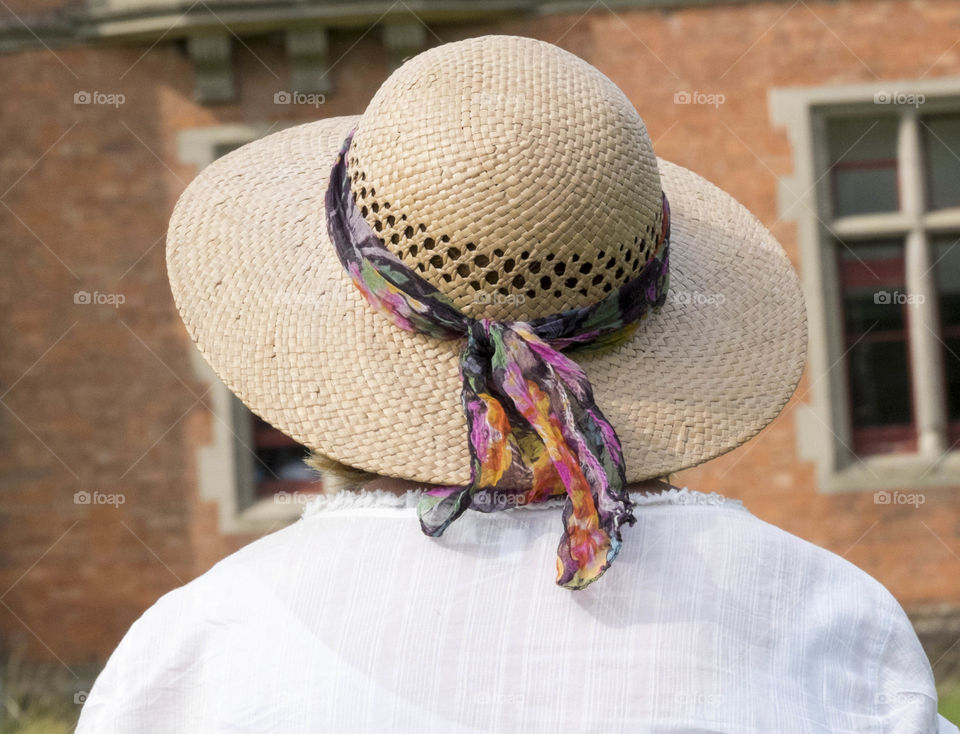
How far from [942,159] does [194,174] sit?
13.3ft

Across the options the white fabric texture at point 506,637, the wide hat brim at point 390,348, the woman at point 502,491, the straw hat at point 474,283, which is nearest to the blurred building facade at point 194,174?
the wide hat brim at point 390,348

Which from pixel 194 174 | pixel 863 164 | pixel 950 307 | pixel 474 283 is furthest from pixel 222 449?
pixel 474 283

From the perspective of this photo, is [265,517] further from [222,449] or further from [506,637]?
[506,637]

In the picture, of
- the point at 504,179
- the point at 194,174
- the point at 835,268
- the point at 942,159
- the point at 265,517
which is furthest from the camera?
the point at 942,159

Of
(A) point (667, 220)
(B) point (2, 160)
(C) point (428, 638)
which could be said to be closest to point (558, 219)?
(A) point (667, 220)

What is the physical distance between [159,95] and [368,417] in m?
5.17

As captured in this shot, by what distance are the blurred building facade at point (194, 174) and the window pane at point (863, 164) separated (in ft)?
0.17

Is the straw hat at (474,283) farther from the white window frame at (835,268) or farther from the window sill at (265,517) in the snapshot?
the white window frame at (835,268)

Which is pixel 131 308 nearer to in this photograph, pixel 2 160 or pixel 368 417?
pixel 2 160

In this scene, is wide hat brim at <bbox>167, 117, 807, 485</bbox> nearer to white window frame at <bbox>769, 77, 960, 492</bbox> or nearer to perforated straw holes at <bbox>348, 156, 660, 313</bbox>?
perforated straw holes at <bbox>348, 156, 660, 313</bbox>

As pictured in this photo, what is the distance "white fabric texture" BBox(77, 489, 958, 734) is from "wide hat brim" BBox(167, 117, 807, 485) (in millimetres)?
114

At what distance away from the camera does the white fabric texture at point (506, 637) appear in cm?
115

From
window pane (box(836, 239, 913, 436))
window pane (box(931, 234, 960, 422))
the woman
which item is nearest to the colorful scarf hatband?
the woman

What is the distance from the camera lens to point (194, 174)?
597cm
